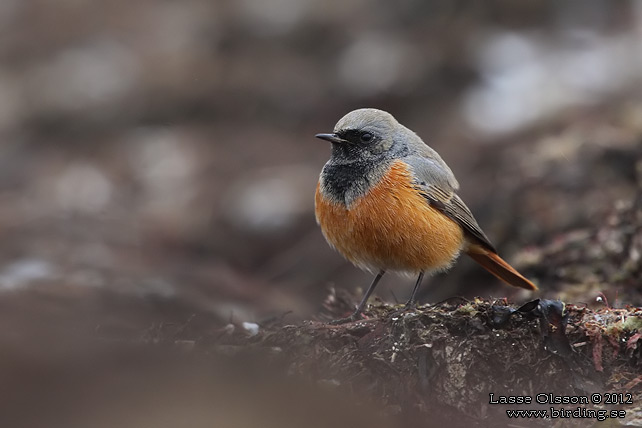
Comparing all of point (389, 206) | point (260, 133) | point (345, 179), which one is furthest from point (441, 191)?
point (260, 133)

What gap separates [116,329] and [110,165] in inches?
346

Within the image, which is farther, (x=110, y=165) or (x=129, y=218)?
(x=110, y=165)

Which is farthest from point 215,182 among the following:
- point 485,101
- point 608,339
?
point 608,339

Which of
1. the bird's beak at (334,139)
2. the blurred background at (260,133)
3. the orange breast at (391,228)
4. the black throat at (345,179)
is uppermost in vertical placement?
the blurred background at (260,133)

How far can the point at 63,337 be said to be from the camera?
4734 millimetres

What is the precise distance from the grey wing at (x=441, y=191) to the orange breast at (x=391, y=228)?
0.09 meters

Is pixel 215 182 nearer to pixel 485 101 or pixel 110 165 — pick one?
pixel 110 165

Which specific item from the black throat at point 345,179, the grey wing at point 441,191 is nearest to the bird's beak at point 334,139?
the black throat at point 345,179

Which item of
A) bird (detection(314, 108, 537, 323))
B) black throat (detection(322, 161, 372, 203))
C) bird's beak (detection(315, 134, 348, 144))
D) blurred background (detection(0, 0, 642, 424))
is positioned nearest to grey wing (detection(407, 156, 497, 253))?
bird (detection(314, 108, 537, 323))

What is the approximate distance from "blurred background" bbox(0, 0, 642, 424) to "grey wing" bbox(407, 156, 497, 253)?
117cm

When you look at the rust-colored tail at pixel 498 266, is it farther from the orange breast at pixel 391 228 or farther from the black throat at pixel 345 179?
the black throat at pixel 345 179

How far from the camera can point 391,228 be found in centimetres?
582

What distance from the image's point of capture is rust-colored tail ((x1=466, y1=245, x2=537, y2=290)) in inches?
254

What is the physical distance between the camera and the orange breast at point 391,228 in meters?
5.82
